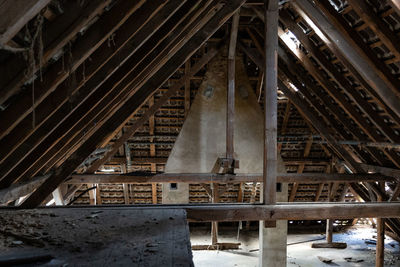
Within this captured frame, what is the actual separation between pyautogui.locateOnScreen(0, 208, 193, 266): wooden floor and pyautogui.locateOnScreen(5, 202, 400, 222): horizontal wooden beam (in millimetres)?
609

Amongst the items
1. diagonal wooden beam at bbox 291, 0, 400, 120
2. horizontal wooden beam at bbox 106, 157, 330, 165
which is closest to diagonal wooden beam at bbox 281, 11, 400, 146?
diagonal wooden beam at bbox 291, 0, 400, 120

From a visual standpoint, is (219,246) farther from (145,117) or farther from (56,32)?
(56,32)

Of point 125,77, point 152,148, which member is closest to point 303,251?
point 152,148

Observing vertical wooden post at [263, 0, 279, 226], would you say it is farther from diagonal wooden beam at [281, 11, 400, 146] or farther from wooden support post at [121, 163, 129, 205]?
wooden support post at [121, 163, 129, 205]

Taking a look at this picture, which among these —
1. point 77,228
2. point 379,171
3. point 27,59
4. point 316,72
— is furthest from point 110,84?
point 379,171

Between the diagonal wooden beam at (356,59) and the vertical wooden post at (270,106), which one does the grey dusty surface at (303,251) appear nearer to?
the vertical wooden post at (270,106)

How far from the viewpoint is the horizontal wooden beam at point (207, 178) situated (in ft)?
25.0

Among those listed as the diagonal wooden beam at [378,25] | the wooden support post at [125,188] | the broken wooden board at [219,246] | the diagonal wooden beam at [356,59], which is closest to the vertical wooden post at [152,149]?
the wooden support post at [125,188]

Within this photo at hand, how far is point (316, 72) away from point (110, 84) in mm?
4788

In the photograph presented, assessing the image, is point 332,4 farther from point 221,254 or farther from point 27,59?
point 221,254

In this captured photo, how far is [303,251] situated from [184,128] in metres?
5.99

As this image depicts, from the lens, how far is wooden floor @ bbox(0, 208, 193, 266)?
2123mm

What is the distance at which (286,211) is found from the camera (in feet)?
14.6

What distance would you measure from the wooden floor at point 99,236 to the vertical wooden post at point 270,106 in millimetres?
1317
